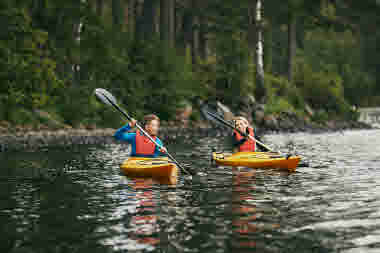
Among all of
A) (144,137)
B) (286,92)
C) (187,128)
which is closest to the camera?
(144,137)

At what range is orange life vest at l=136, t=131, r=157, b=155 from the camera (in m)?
12.6

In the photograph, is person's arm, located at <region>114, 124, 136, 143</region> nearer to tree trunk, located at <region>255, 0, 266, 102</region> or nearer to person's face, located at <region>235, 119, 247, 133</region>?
person's face, located at <region>235, 119, 247, 133</region>

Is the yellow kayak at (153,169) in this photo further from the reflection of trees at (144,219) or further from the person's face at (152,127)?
the reflection of trees at (144,219)

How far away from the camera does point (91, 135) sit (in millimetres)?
23016

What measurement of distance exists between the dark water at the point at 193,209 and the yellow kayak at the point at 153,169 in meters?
0.22

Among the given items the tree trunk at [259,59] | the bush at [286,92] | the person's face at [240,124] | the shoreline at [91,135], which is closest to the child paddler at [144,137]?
the person's face at [240,124]

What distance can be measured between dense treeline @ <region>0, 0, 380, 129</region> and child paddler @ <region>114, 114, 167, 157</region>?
1046cm

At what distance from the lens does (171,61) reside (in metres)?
29.1

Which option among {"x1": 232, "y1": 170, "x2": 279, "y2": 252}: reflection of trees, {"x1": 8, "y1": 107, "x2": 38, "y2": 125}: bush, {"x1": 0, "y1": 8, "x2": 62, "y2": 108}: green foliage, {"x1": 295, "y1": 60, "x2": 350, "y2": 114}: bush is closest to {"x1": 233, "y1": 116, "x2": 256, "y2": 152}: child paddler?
{"x1": 232, "y1": 170, "x2": 279, "y2": 252}: reflection of trees

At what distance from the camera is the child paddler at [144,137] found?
1227 centimetres

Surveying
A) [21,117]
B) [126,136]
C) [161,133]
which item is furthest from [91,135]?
[126,136]

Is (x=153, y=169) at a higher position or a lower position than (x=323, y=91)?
lower

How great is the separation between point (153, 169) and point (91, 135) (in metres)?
11.4

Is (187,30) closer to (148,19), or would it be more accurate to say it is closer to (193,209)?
(148,19)
